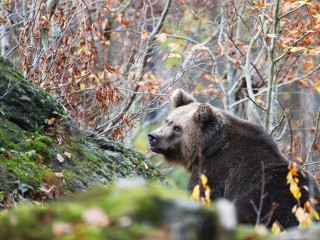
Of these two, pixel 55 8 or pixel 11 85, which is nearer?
pixel 11 85

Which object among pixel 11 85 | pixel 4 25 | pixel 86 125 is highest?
pixel 4 25

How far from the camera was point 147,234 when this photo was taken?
3186 millimetres

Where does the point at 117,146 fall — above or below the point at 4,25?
below

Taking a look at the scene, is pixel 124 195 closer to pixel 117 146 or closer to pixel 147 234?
pixel 147 234

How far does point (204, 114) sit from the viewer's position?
9.02 meters

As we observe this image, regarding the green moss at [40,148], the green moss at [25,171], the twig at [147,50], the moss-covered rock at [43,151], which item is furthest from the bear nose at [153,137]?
the twig at [147,50]

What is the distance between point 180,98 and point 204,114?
85cm

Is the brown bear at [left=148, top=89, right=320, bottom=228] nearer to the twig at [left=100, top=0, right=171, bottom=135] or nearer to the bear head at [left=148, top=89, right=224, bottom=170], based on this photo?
the bear head at [left=148, top=89, right=224, bottom=170]

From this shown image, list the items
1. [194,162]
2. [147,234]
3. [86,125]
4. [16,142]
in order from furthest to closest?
[86,125] < [194,162] < [16,142] < [147,234]

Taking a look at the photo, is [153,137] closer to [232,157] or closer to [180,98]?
[180,98]

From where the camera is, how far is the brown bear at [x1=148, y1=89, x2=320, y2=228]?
6.85 metres

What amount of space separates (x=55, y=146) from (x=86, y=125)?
356 centimetres

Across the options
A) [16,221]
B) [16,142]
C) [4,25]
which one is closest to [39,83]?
[4,25]

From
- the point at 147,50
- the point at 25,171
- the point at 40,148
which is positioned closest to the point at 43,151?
the point at 40,148
